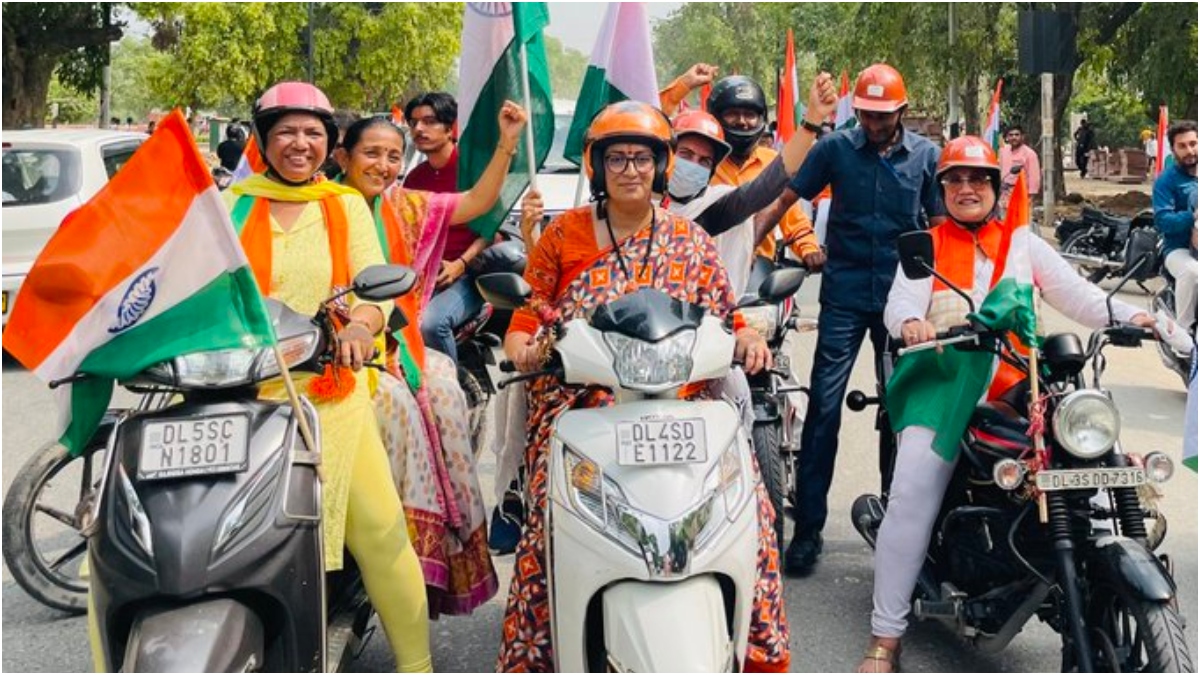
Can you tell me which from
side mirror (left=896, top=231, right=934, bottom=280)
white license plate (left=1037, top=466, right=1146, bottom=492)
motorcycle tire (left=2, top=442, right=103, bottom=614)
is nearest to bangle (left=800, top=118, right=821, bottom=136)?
side mirror (left=896, top=231, right=934, bottom=280)

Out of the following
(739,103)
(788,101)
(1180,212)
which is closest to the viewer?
(739,103)

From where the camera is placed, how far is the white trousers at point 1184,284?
794 centimetres

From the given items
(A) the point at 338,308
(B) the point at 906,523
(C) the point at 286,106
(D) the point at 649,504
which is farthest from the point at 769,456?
(C) the point at 286,106

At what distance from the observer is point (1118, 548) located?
3.23 m

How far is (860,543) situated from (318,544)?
9.35ft

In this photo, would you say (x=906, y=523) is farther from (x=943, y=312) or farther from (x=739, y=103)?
(x=739, y=103)

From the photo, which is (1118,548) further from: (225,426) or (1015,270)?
(225,426)

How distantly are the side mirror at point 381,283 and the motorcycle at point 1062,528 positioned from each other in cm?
136

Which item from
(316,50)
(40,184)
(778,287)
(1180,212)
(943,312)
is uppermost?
(316,50)

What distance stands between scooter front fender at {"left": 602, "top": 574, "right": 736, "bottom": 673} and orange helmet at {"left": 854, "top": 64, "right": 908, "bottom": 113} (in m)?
2.45

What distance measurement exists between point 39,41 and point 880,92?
62.1 feet

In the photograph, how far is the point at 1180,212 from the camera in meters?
8.25

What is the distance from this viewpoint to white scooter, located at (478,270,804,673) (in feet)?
9.03

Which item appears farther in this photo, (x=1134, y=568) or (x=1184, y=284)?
(x=1184, y=284)
